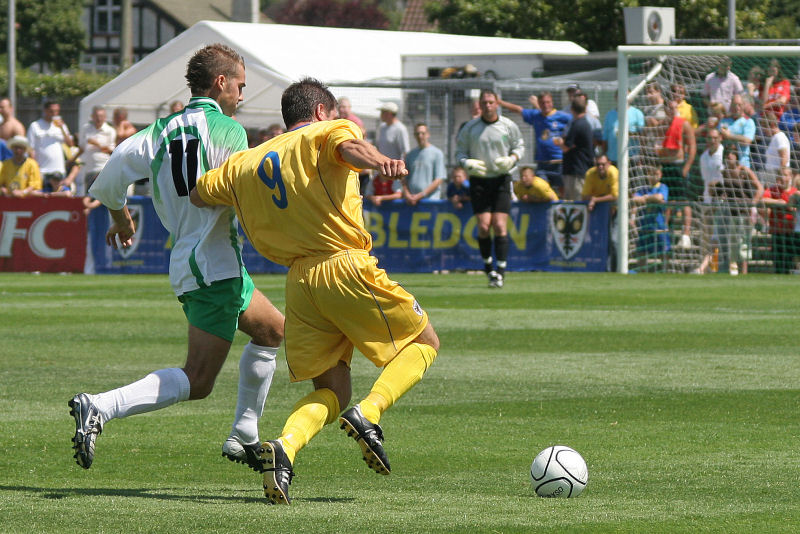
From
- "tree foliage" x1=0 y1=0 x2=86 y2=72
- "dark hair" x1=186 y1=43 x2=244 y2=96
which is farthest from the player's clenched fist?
"tree foliage" x1=0 y1=0 x2=86 y2=72

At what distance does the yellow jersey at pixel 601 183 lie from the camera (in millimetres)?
21500

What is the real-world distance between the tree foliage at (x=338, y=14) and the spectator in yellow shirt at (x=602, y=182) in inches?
2500

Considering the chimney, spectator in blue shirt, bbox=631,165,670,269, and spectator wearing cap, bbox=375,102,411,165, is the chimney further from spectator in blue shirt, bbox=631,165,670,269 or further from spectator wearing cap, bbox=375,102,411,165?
spectator in blue shirt, bbox=631,165,670,269

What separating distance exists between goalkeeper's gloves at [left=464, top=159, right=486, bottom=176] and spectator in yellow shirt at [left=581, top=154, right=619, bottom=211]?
3.52 meters

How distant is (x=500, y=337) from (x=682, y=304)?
12.7 feet

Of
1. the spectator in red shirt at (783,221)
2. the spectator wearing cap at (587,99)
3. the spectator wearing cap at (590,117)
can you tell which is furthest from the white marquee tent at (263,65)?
the spectator in red shirt at (783,221)

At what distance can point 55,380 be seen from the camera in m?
10.1

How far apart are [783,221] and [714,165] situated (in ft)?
4.62

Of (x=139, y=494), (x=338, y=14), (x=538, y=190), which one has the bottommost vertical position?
(x=139, y=494)

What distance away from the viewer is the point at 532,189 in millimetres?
21703

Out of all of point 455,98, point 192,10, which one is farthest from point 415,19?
point 455,98

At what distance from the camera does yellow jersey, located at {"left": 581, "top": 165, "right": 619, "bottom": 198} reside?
21500 millimetres

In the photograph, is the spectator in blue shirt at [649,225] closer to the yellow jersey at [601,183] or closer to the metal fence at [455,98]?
the yellow jersey at [601,183]

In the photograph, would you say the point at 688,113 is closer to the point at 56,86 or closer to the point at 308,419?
the point at 308,419
